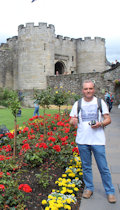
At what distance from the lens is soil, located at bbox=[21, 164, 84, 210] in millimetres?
2682

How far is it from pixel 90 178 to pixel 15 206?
1.03 metres

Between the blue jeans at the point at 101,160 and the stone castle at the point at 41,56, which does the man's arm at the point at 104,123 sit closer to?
the blue jeans at the point at 101,160

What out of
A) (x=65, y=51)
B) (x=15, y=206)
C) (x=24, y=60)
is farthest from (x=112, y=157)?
(x=65, y=51)

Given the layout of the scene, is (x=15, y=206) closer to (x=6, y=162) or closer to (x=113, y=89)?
(x=6, y=162)

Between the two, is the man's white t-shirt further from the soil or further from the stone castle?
the stone castle

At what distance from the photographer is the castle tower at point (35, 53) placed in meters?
22.3

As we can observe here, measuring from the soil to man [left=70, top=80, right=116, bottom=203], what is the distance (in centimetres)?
46

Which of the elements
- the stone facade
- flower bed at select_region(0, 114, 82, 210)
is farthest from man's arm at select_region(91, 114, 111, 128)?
the stone facade

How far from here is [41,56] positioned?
22.4 meters

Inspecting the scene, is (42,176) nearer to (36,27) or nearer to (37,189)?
(37,189)

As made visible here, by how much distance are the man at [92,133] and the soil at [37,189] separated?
0.46 m

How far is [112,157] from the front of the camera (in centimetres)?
471

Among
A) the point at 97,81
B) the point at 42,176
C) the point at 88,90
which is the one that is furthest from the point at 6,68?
the point at 88,90

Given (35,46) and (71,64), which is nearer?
(35,46)
